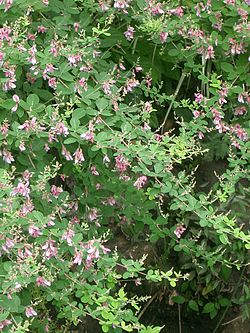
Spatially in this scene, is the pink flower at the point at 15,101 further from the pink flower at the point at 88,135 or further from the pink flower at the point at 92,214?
the pink flower at the point at 92,214

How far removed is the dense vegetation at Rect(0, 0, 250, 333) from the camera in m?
2.47

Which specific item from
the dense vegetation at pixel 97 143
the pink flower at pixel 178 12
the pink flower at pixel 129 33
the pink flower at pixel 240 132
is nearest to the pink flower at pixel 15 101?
the dense vegetation at pixel 97 143

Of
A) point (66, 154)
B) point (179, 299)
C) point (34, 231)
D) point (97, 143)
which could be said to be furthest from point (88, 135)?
point (179, 299)

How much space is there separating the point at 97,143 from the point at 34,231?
1.17ft

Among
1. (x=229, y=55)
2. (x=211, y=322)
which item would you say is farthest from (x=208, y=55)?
(x=211, y=322)

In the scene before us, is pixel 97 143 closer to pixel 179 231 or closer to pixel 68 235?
pixel 68 235

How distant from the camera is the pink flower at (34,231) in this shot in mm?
2395

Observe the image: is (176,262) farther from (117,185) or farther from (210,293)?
(117,185)

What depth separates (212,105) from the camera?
3.08m

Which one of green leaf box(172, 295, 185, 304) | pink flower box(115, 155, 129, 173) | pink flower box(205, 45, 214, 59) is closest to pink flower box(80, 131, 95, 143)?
pink flower box(115, 155, 129, 173)

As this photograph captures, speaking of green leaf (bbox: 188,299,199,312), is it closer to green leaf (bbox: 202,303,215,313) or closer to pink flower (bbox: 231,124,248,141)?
green leaf (bbox: 202,303,215,313)

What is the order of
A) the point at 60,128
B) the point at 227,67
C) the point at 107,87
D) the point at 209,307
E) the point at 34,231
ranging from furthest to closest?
the point at 209,307 < the point at 227,67 < the point at 107,87 < the point at 60,128 < the point at 34,231

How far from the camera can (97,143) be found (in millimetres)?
2576

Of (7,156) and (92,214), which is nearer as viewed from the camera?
(7,156)
